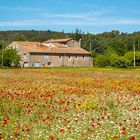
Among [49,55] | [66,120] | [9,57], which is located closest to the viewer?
[66,120]

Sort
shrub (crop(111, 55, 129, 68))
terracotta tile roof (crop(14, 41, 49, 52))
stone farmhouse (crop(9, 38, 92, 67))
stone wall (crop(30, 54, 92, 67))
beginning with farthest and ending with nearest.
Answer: stone wall (crop(30, 54, 92, 67)), terracotta tile roof (crop(14, 41, 49, 52)), stone farmhouse (crop(9, 38, 92, 67)), shrub (crop(111, 55, 129, 68))

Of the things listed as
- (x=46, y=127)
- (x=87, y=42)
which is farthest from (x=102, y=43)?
(x=46, y=127)

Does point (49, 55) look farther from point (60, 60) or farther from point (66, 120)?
point (66, 120)

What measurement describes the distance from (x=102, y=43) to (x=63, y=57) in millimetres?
36148

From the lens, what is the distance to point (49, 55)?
321ft

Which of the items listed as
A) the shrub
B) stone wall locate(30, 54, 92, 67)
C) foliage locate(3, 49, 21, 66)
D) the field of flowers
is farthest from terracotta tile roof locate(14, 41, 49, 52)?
the field of flowers

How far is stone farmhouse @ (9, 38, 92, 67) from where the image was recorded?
94.3 meters

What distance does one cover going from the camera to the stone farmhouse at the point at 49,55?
94.3m

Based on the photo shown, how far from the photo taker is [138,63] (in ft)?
315

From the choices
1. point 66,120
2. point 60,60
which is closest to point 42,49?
point 60,60

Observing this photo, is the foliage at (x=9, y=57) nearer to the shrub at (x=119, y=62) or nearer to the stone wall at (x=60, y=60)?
the stone wall at (x=60, y=60)

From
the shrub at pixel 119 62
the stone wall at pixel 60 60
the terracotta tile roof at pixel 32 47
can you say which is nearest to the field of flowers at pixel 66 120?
the shrub at pixel 119 62

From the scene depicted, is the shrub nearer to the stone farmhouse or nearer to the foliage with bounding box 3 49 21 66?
the stone farmhouse

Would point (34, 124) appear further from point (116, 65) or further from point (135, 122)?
point (116, 65)
